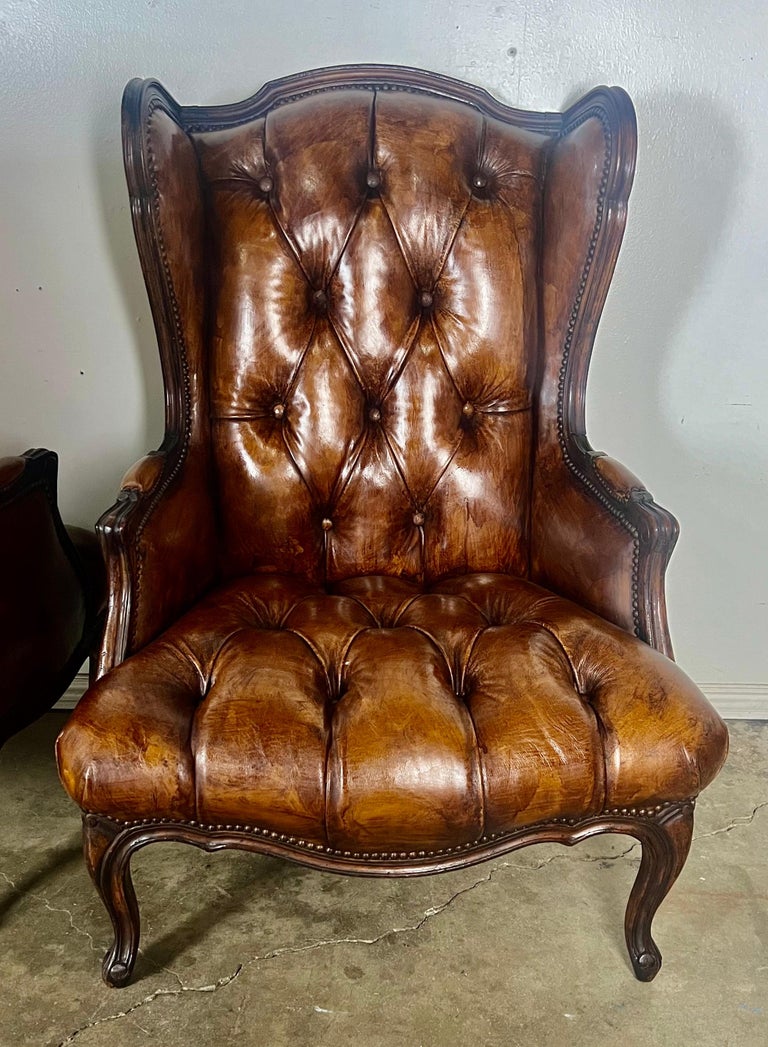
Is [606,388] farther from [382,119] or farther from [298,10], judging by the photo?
[298,10]

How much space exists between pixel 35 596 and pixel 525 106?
110 centimetres

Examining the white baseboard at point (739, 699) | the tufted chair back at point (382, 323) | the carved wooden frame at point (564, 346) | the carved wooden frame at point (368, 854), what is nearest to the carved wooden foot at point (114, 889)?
the carved wooden frame at point (368, 854)

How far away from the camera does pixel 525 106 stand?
1.39m

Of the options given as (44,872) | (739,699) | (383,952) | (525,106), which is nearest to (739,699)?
(739,699)

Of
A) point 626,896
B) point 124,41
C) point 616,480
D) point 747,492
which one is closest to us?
point 616,480

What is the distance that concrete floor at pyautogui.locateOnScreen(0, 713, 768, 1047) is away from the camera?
40.4 inches

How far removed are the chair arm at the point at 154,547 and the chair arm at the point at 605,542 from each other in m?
0.51

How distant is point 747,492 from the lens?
160cm

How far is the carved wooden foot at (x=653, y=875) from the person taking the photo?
37.8 inches

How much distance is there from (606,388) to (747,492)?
0.35 metres

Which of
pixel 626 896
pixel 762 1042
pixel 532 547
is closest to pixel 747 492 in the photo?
pixel 532 547

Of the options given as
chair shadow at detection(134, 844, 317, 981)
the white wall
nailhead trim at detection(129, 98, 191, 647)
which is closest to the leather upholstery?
nailhead trim at detection(129, 98, 191, 647)

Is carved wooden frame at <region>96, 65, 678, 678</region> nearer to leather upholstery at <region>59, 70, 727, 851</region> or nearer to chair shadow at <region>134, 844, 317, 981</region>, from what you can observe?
leather upholstery at <region>59, 70, 727, 851</region>

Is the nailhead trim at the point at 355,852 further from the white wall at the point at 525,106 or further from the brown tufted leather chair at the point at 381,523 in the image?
the white wall at the point at 525,106
